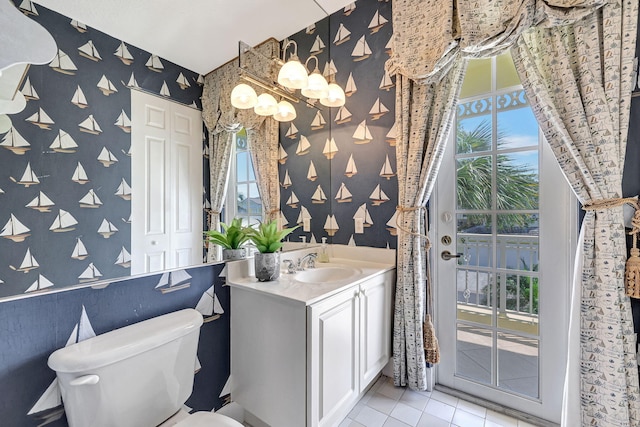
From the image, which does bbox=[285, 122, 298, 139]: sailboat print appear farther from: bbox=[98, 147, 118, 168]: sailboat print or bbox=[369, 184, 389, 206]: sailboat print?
bbox=[98, 147, 118, 168]: sailboat print

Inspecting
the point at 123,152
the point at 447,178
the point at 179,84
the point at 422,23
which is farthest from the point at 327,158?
the point at 123,152

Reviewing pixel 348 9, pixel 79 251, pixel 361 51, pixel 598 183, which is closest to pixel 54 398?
pixel 79 251

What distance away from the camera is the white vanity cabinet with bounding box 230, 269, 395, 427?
1.17 m

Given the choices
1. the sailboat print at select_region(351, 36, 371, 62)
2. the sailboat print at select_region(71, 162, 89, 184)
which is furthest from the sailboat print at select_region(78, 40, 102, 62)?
the sailboat print at select_region(351, 36, 371, 62)

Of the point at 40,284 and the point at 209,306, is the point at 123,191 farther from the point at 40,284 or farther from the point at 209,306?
the point at 209,306

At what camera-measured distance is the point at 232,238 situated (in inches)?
54.2

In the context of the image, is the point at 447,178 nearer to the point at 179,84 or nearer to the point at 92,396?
the point at 179,84

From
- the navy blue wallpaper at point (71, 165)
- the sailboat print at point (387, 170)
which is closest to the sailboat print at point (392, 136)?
the sailboat print at point (387, 170)

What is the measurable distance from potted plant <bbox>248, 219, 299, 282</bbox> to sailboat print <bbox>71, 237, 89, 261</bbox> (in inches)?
27.5

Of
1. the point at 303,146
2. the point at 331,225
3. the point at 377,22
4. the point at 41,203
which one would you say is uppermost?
the point at 377,22

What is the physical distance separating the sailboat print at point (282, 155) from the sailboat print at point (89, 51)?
3.27 feet

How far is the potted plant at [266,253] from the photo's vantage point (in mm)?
1425

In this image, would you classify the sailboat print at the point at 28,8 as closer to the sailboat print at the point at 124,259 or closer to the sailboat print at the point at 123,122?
the sailboat print at the point at 123,122

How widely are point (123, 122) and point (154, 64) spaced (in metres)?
0.27
